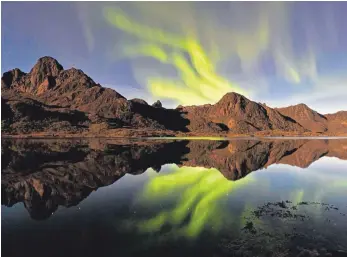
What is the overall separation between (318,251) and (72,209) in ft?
67.5

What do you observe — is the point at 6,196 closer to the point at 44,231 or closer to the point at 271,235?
the point at 44,231

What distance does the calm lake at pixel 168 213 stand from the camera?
18781 millimetres

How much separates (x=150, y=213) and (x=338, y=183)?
31535mm

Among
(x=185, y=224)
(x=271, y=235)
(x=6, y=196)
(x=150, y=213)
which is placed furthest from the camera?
(x=6, y=196)

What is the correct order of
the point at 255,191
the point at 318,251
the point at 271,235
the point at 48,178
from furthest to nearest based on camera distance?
the point at 48,178 < the point at 255,191 < the point at 271,235 < the point at 318,251

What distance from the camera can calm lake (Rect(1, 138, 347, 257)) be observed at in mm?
18781

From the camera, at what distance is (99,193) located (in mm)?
34688

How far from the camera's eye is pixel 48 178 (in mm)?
42000

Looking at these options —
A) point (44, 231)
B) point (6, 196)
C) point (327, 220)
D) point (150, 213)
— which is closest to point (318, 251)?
point (327, 220)

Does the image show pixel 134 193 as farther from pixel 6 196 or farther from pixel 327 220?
pixel 327 220

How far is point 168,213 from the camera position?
26.9 meters

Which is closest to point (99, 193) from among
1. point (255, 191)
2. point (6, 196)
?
point (6, 196)

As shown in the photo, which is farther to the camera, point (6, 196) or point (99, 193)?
point (99, 193)

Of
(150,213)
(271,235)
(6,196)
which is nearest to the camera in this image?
(271,235)
